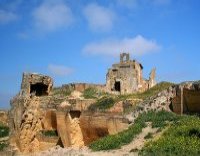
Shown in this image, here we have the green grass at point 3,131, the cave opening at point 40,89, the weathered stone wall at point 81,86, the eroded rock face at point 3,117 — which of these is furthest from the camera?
the weathered stone wall at point 81,86

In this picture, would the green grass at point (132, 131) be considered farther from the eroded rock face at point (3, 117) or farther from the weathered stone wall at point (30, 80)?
the eroded rock face at point (3, 117)

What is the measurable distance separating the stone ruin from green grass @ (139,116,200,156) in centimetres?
422

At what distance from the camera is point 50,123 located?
22391mm

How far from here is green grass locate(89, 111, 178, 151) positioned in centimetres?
1498

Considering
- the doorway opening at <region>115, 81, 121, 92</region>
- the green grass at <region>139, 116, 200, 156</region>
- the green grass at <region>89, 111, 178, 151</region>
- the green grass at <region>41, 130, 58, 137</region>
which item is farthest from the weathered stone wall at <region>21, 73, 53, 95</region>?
the doorway opening at <region>115, 81, 121, 92</region>

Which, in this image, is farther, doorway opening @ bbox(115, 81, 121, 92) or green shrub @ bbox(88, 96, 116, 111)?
doorway opening @ bbox(115, 81, 121, 92)

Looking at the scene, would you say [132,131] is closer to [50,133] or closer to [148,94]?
[50,133]

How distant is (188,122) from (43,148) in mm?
9659

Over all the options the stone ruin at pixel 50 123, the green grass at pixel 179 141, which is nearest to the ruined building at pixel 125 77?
the stone ruin at pixel 50 123

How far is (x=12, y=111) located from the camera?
76.8ft

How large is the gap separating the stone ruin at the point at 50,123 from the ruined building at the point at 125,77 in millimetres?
17413

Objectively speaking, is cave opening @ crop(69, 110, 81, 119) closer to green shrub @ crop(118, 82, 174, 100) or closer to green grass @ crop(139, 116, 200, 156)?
green shrub @ crop(118, 82, 174, 100)

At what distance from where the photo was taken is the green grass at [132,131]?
590 inches

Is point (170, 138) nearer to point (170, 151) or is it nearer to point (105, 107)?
point (170, 151)
